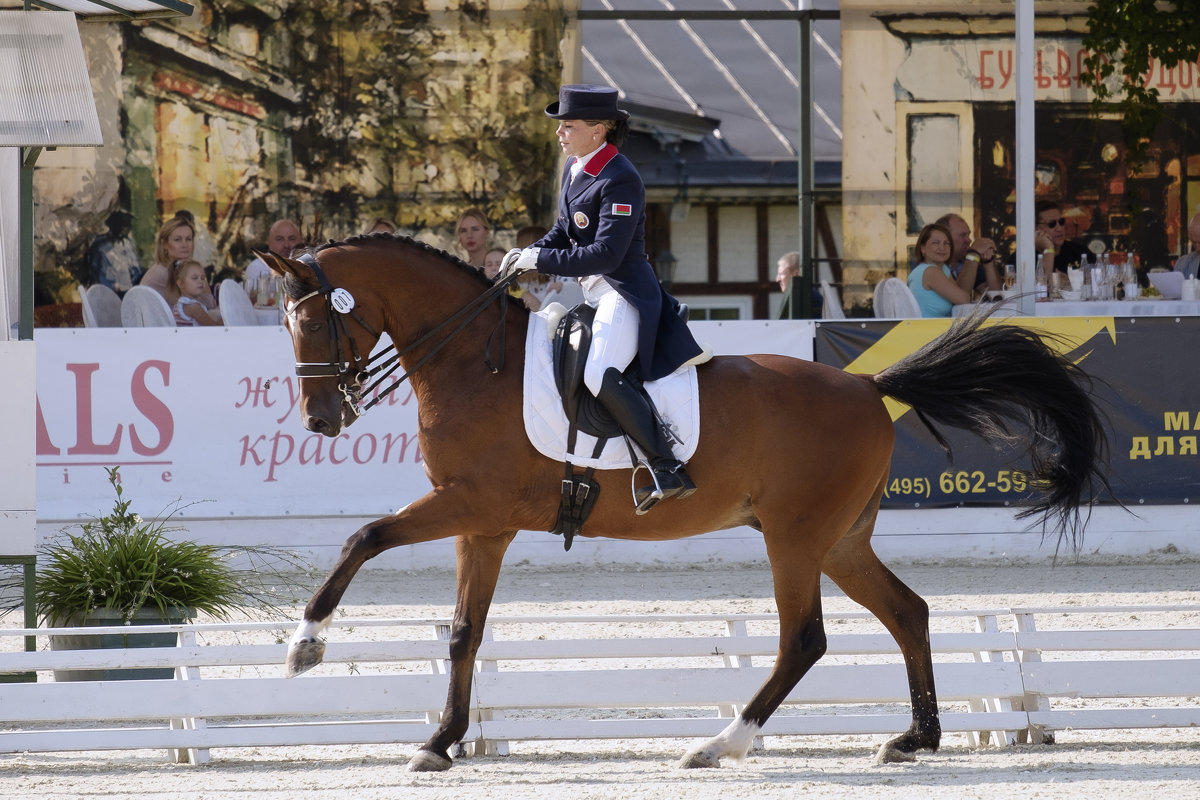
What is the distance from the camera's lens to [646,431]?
5105 mm

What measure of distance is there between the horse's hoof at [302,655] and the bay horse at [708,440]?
30 mm

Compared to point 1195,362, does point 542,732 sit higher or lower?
lower

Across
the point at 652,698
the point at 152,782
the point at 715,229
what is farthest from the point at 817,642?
the point at 715,229

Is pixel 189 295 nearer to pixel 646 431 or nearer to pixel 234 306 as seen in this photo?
pixel 234 306

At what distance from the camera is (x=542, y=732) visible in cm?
536

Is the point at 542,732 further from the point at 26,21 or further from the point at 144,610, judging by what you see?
the point at 26,21

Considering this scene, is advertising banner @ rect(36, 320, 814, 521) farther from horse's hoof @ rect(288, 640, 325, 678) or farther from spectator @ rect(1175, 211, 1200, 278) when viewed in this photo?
horse's hoof @ rect(288, 640, 325, 678)

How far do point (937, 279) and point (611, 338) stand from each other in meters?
5.93

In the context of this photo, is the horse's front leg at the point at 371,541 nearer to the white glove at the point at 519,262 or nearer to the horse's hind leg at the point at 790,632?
the white glove at the point at 519,262

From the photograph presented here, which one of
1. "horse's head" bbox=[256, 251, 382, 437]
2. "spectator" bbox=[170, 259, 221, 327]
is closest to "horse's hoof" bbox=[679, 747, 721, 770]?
"horse's head" bbox=[256, 251, 382, 437]

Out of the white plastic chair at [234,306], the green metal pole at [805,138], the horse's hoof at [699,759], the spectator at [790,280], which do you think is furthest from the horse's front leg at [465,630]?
the green metal pole at [805,138]

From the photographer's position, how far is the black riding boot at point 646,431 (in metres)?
5.10

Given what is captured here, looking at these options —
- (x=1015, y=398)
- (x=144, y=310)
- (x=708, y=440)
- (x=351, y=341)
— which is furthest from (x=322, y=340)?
(x=144, y=310)

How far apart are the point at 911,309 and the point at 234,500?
486 cm
